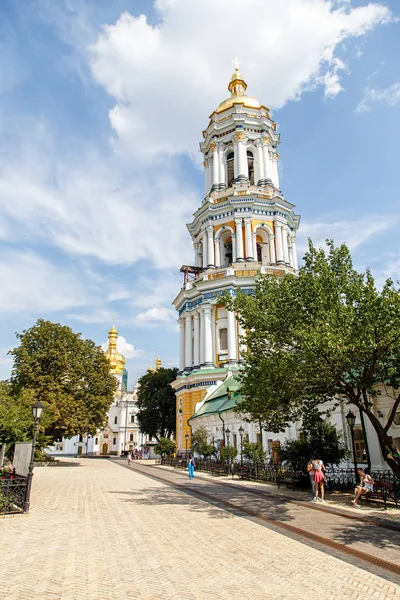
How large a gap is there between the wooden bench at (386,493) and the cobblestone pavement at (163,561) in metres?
2.73

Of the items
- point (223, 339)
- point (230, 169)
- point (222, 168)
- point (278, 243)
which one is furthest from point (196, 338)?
point (230, 169)

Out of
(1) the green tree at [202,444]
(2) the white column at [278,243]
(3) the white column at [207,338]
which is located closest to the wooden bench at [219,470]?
(1) the green tree at [202,444]

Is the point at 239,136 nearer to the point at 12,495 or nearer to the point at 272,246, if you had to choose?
the point at 272,246

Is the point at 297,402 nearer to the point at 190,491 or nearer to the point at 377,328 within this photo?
the point at 377,328

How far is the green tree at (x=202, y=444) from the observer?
3219 centimetres

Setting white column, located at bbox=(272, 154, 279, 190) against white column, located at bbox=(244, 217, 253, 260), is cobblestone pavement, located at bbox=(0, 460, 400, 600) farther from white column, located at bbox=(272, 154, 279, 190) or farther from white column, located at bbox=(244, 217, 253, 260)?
white column, located at bbox=(272, 154, 279, 190)

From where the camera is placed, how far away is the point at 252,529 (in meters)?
11.0

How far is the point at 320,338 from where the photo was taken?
12.6m

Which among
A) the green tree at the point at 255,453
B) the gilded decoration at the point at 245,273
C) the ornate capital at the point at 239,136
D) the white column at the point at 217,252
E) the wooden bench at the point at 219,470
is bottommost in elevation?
the wooden bench at the point at 219,470

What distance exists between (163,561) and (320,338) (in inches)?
287

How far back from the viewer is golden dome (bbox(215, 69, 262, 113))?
52781mm

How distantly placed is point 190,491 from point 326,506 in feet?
22.1

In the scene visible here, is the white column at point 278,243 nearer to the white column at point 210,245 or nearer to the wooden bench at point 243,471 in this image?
the white column at point 210,245

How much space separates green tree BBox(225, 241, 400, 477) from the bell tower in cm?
2488
